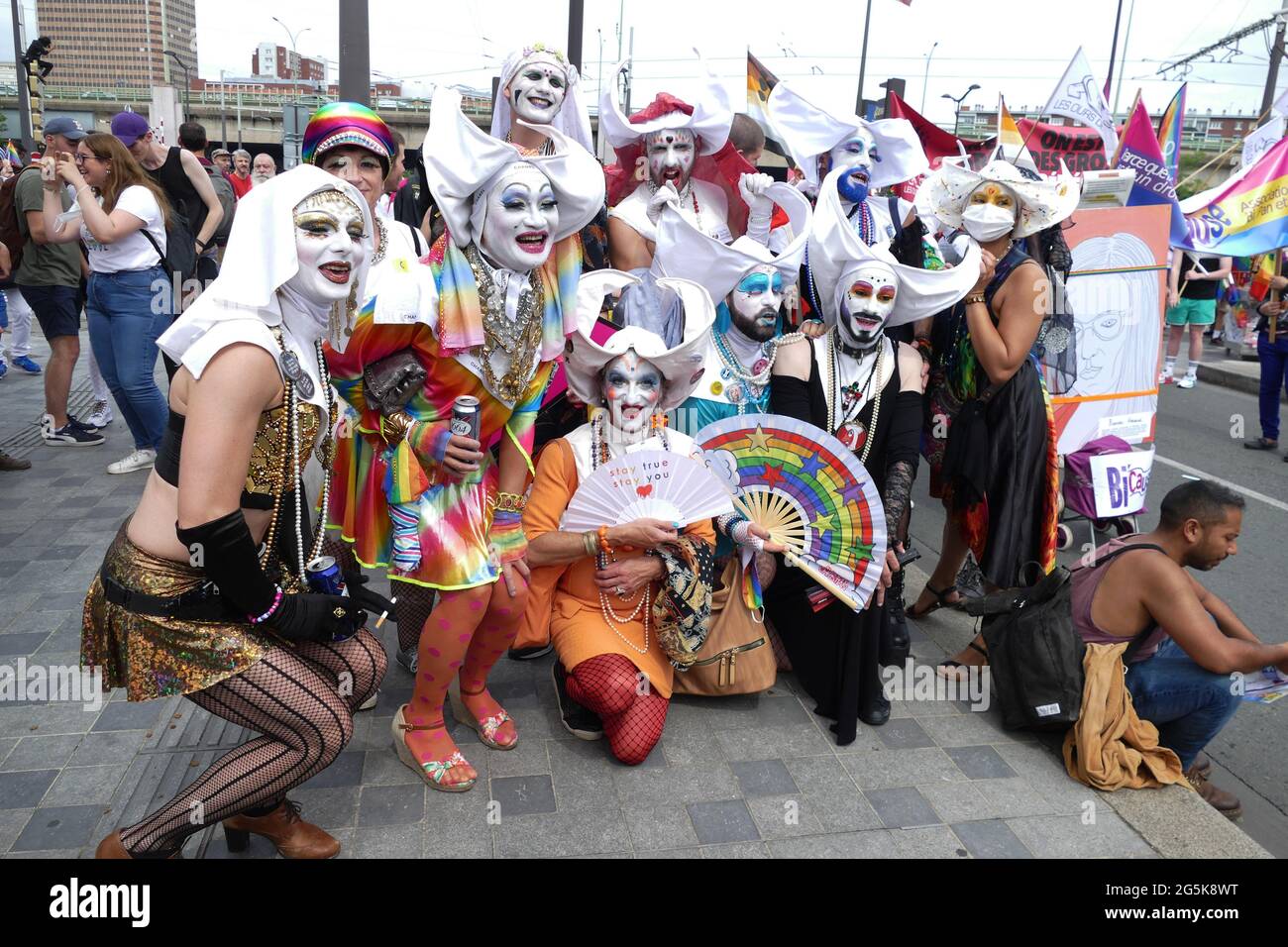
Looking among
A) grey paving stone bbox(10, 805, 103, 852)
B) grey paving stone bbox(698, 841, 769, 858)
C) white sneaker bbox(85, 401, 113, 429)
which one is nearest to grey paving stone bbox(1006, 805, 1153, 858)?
grey paving stone bbox(698, 841, 769, 858)

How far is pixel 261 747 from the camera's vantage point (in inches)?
91.4

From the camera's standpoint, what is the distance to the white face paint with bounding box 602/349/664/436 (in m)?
3.13

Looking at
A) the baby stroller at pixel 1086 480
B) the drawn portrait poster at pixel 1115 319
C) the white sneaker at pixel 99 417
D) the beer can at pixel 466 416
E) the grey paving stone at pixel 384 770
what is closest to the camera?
the beer can at pixel 466 416

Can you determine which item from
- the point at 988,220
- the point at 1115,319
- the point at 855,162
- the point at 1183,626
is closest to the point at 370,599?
the point at 1183,626

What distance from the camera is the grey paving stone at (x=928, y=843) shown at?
2717 millimetres

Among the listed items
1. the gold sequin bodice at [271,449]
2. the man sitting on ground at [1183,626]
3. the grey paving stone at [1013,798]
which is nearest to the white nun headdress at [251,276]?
the gold sequin bodice at [271,449]

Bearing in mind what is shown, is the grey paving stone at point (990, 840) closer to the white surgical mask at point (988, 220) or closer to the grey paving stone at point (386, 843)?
the grey paving stone at point (386, 843)

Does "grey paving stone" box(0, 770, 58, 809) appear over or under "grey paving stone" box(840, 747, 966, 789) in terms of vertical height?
over

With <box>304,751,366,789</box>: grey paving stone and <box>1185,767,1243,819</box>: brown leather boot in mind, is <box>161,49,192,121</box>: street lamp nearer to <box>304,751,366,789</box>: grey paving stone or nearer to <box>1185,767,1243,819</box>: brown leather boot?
<box>304,751,366,789</box>: grey paving stone

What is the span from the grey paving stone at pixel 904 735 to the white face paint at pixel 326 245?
7.91 feet

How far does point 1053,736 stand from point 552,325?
2359 millimetres

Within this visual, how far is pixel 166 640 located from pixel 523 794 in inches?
47.4

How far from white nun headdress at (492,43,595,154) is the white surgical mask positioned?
63.4 inches
